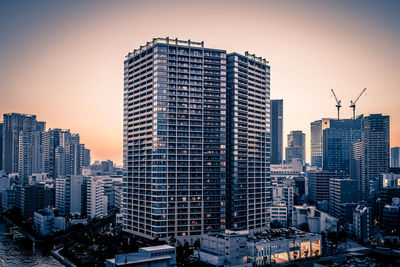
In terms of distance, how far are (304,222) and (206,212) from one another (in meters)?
41.8

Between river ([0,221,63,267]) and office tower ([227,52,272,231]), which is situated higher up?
office tower ([227,52,272,231])

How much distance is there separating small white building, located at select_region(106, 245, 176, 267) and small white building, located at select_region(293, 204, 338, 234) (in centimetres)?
6328

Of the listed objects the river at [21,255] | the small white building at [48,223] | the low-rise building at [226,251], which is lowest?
the river at [21,255]

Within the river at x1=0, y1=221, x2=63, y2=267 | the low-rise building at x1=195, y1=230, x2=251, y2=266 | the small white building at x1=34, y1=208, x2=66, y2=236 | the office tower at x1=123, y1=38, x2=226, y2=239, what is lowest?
the river at x1=0, y1=221, x2=63, y2=267

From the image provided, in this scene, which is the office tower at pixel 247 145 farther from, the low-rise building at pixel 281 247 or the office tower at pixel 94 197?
the office tower at pixel 94 197

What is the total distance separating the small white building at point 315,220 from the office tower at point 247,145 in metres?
13.4

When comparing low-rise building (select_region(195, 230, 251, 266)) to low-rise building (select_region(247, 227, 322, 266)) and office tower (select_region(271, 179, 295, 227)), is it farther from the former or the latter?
office tower (select_region(271, 179, 295, 227))

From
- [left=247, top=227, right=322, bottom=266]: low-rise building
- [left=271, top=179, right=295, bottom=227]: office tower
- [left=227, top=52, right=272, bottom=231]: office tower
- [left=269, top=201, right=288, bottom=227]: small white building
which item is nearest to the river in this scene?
[left=247, top=227, right=322, bottom=266]: low-rise building

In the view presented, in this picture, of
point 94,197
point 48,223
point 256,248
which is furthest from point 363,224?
point 48,223

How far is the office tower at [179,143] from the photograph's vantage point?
104 m

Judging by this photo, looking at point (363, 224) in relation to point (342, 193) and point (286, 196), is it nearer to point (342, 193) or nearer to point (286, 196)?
point (286, 196)

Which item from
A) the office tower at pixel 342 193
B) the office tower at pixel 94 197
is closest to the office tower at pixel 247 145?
the office tower at pixel 342 193

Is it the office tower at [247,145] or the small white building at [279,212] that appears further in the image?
the small white building at [279,212]

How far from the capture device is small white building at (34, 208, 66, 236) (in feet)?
417
